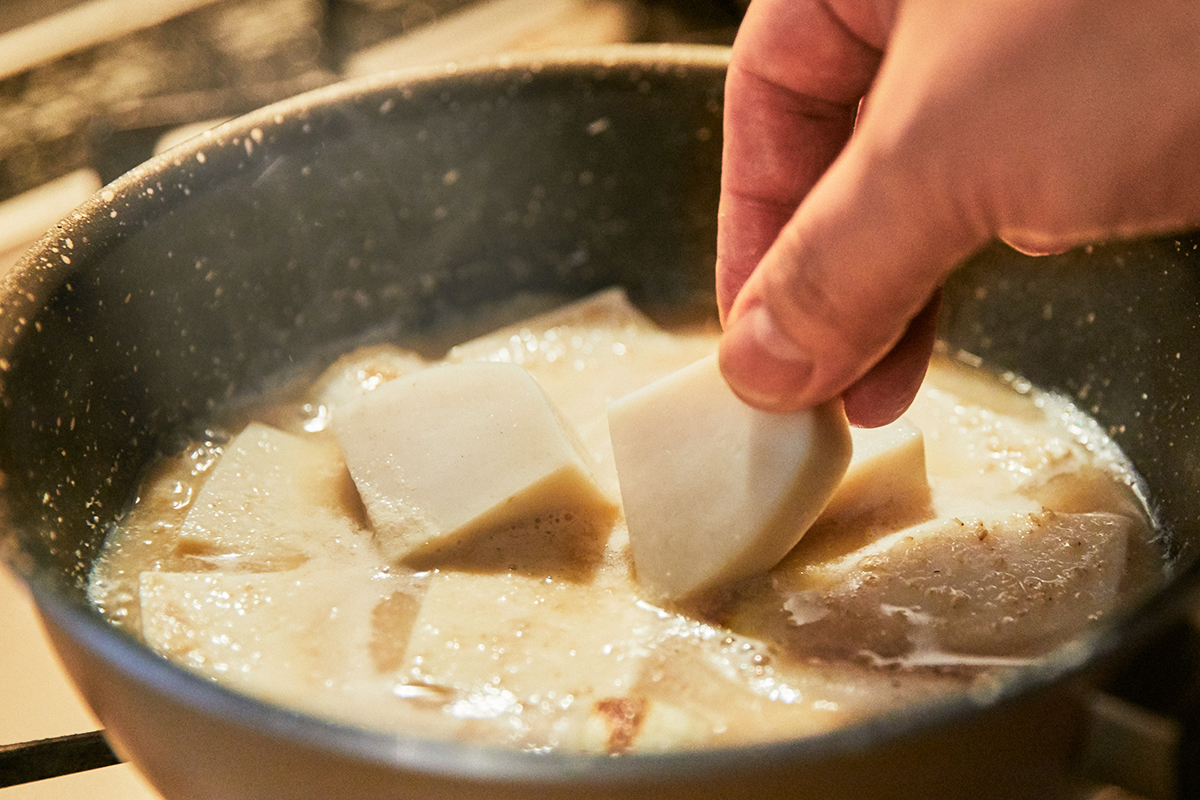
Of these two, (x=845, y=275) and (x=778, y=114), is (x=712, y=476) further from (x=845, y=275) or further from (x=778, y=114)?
(x=778, y=114)

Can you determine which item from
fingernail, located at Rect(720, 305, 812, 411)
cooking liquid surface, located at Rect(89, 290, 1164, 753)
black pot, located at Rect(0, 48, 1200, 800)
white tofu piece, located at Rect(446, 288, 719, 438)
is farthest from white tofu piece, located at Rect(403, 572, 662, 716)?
white tofu piece, located at Rect(446, 288, 719, 438)

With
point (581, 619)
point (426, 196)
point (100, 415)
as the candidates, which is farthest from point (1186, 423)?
point (100, 415)

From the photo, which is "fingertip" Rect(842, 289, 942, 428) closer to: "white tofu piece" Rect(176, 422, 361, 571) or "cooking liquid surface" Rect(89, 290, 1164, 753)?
"cooking liquid surface" Rect(89, 290, 1164, 753)

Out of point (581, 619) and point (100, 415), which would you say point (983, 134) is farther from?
point (100, 415)

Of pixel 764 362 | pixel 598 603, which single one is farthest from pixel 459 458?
pixel 764 362

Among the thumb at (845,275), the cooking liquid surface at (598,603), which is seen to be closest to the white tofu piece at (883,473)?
the cooking liquid surface at (598,603)

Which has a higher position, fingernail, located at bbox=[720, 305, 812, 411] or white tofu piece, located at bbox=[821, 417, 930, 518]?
fingernail, located at bbox=[720, 305, 812, 411]
